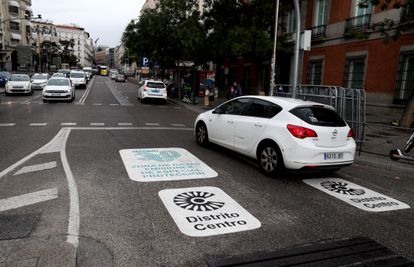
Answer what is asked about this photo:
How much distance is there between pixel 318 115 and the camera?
6637mm

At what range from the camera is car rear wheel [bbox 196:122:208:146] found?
928 cm

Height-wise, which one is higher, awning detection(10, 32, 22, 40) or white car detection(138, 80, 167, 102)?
awning detection(10, 32, 22, 40)

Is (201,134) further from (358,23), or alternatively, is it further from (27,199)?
(358,23)

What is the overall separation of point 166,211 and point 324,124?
11.7ft

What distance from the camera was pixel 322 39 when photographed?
841 inches

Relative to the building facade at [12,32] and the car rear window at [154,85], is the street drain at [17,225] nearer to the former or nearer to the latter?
the car rear window at [154,85]

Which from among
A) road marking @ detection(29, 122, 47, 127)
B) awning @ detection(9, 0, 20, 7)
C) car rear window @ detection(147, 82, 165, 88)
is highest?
awning @ detection(9, 0, 20, 7)

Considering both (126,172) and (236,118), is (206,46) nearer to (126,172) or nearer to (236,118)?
(236,118)

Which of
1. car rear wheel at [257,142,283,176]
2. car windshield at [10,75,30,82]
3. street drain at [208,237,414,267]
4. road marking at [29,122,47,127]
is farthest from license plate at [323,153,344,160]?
car windshield at [10,75,30,82]

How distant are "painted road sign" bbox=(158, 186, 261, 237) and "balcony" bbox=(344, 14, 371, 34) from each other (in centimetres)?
1595

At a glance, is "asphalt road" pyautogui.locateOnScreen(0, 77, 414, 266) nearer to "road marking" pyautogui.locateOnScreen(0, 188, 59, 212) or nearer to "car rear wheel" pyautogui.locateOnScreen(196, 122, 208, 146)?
"road marking" pyautogui.locateOnScreen(0, 188, 59, 212)

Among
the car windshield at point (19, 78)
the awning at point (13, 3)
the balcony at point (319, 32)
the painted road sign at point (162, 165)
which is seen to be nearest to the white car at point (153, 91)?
the car windshield at point (19, 78)

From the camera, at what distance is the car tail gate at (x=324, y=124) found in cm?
632

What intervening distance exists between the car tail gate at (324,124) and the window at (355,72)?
1348 centimetres
